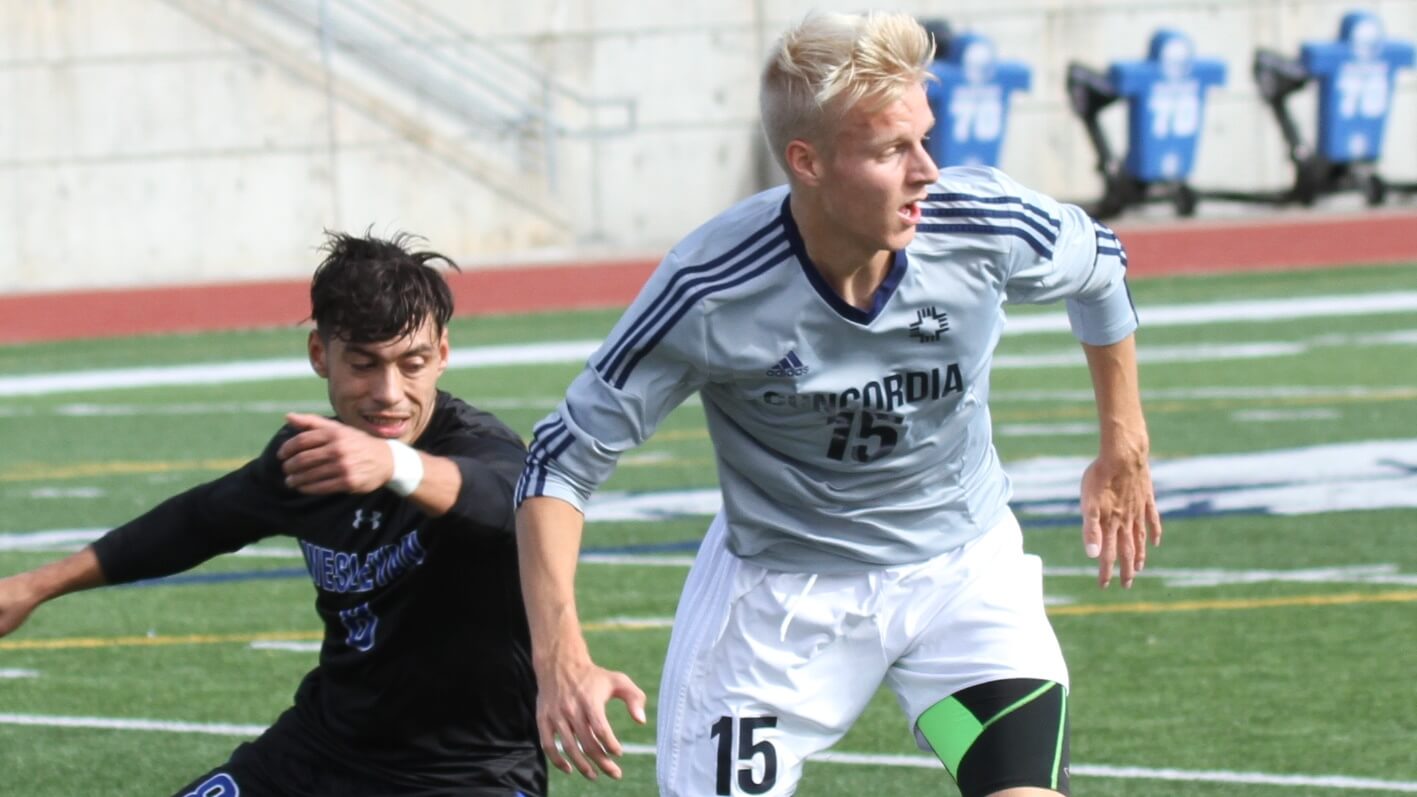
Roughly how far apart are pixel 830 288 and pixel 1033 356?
12469 mm

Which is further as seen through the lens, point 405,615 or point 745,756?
point 405,615

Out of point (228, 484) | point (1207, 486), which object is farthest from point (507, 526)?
point (1207, 486)

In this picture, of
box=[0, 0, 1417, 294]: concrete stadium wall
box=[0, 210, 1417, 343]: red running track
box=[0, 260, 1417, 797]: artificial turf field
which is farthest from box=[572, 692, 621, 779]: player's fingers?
box=[0, 0, 1417, 294]: concrete stadium wall

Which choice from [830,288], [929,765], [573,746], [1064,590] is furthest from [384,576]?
[1064,590]

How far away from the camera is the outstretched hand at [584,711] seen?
12.5ft

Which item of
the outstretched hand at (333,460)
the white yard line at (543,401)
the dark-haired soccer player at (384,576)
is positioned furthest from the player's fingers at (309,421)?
the white yard line at (543,401)

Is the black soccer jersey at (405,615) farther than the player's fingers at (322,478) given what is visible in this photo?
Yes

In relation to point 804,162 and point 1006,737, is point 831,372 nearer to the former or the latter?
point 804,162

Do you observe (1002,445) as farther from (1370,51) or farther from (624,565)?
(1370,51)

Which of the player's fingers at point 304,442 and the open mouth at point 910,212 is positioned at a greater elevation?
the open mouth at point 910,212

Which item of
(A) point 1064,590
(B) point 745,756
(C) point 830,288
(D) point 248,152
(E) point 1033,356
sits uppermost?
(C) point 830,288

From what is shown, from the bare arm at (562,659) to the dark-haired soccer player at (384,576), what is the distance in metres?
0.38

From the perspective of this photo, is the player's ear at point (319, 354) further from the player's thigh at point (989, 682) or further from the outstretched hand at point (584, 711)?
the player's thigh at point (989, 682)

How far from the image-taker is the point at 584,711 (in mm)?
3855
